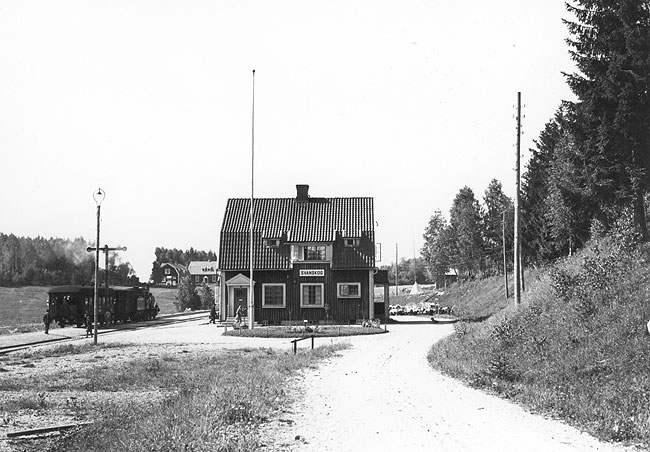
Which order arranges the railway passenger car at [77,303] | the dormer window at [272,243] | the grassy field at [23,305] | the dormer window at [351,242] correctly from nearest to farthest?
1. the dormer window at [351,242]
2. the dormer window at [272,243]
3. the railway passenger car at [77,303]
4. the grassy field at [23,305]

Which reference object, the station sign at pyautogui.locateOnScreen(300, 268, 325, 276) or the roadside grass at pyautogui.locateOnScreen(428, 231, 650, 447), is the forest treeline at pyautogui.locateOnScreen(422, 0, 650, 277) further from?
the station sign at pyautogui.locateOnScreen(300, 268, 325, 276)

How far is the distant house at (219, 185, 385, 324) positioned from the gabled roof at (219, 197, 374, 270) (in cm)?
7

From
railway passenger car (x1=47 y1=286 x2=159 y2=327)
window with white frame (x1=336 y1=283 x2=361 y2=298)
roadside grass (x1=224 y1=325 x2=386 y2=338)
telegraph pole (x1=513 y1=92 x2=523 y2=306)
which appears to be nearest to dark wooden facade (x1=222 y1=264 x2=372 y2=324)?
window with white frame (x1=336 y1=283 x2=361 y2=298)

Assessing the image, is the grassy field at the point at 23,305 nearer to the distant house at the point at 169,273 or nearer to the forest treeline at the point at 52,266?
the forest treeline at the point at 52,266

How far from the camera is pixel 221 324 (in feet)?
152

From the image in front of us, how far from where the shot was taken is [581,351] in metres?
15.4

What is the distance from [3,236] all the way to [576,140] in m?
110

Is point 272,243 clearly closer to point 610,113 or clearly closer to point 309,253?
point 309,253

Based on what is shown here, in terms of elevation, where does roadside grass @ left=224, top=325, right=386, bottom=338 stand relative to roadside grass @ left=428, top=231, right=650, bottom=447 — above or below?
below

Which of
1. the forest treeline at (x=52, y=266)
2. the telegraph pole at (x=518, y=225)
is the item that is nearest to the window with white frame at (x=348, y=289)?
the telegraph pole at (x=518, y=225)

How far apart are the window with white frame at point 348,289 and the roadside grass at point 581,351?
20140 mm

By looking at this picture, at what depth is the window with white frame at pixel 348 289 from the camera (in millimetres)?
44844

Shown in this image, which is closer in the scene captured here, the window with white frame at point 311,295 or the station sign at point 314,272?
the window with white frame at point 311,295

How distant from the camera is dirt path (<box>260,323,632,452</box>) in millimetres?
9273
